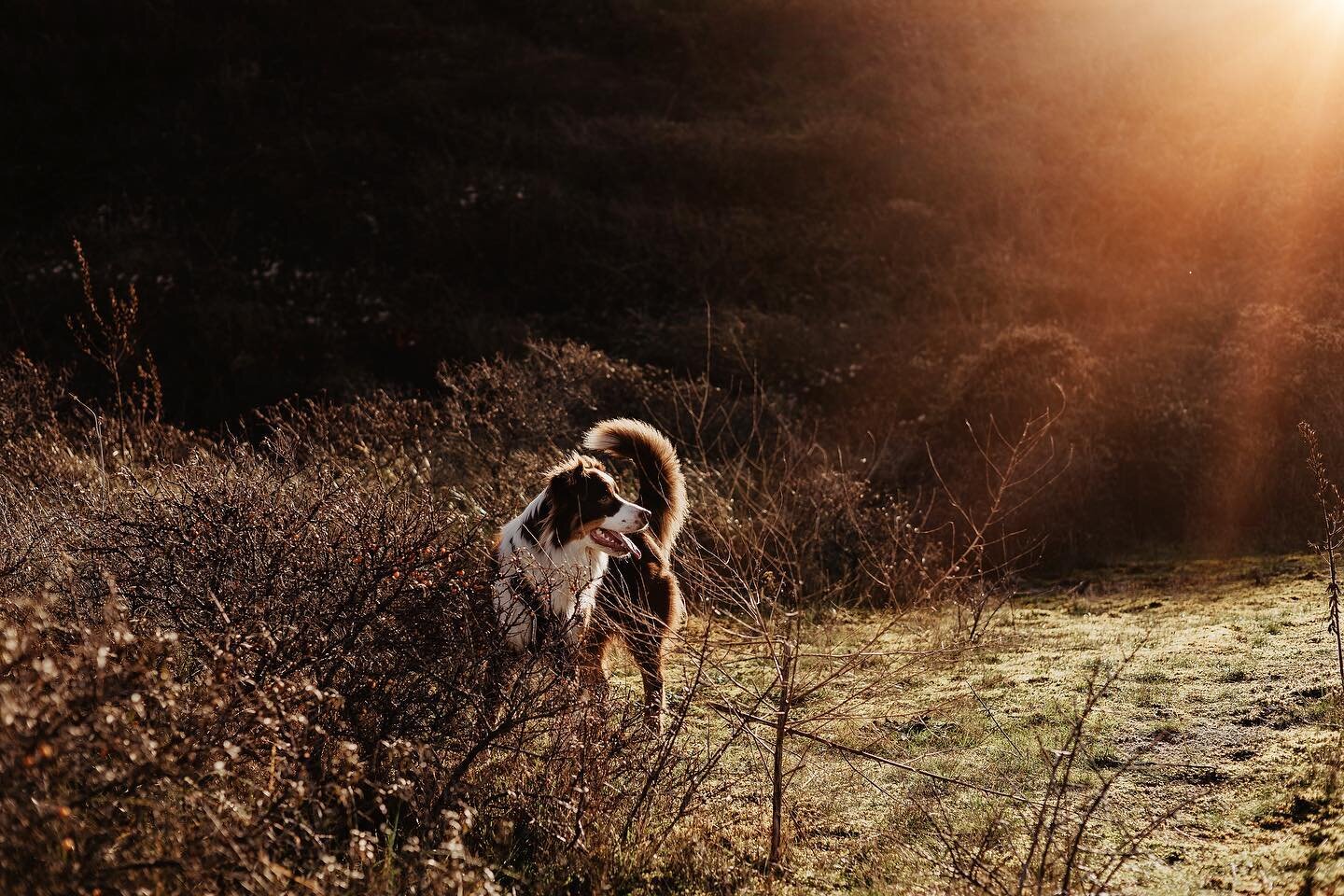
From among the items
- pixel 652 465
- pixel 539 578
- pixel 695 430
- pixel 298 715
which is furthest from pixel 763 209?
pixel 298 715

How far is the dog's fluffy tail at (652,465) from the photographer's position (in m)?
5.17

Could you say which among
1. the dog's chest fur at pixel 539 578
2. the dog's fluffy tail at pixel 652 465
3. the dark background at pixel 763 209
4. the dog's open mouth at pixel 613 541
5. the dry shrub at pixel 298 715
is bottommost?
the dry shrub at pixel 298 715

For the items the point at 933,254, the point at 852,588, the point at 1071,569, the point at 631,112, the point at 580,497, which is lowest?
the point at 580,497

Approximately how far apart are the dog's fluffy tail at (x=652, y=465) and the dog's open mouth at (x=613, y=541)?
1.30 ft

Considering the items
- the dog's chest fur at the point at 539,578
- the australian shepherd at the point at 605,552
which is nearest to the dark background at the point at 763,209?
the australian shepherd at the point at 605,552

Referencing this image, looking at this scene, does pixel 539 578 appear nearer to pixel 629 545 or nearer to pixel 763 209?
pixel 629 545

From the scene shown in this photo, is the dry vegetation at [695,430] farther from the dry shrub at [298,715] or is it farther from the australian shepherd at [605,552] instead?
the australian shepherd at [605,552]

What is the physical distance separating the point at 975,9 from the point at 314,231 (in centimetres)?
1299

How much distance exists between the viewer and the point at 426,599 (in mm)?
3900

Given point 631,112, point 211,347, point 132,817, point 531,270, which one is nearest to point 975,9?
point 631,112

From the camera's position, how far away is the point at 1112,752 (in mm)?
4410

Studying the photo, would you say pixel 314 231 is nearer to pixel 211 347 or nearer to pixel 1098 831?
pixel 211 347

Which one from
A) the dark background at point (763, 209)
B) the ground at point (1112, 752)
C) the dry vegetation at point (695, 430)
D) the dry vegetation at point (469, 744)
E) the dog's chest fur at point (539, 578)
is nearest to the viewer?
the dry vegetation at point (469, 744)

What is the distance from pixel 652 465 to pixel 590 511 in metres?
0.53
